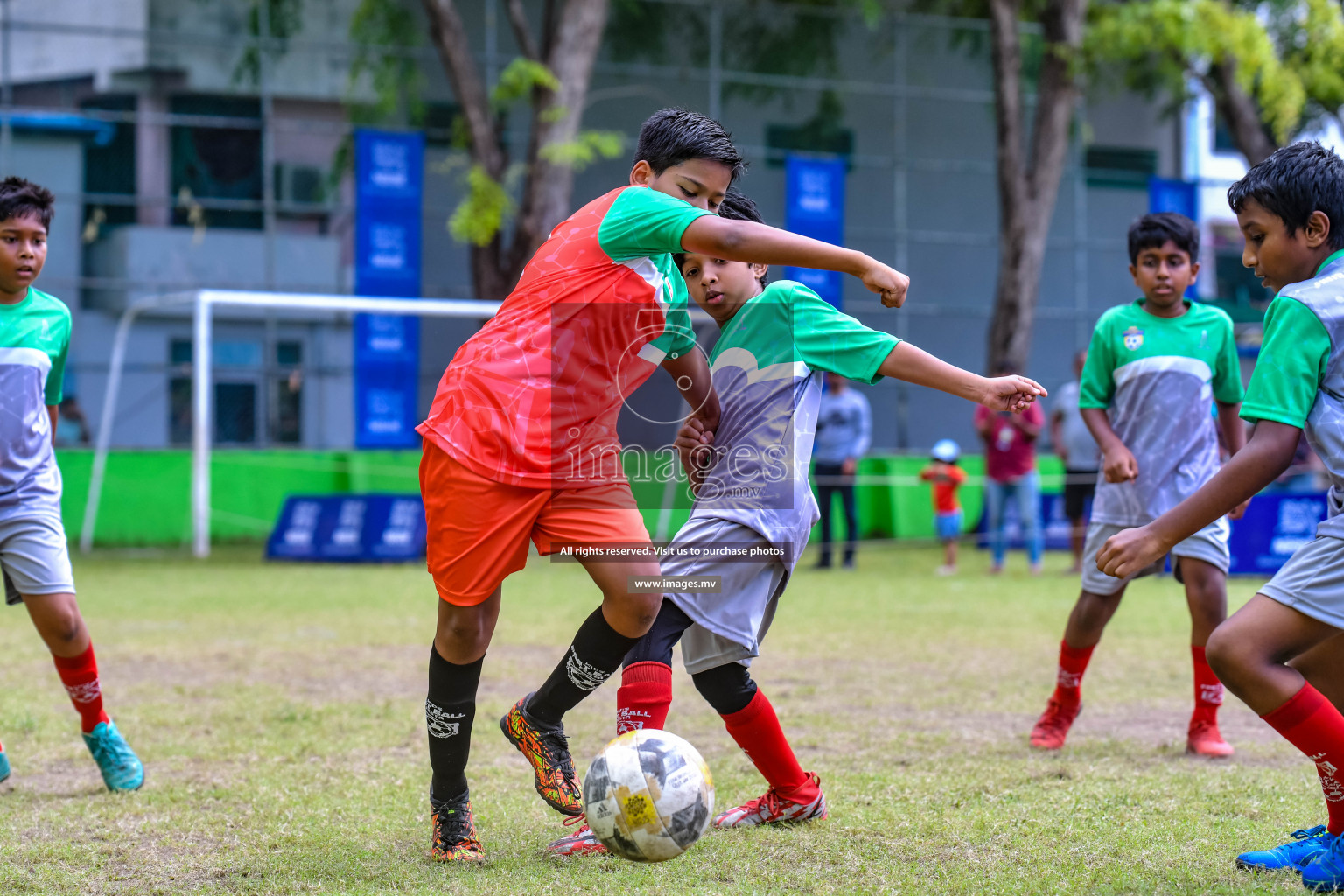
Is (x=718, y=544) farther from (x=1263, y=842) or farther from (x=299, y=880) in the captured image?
(x=1263, y=842)

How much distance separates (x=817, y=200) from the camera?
1738 cm

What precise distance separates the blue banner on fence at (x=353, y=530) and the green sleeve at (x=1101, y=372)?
9.51 meters

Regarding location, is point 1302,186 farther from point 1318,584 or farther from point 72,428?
point 72,428

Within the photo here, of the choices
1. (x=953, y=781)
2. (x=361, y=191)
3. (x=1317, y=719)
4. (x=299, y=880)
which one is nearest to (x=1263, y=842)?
(x=1317, y=719)

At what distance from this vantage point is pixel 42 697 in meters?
5.99

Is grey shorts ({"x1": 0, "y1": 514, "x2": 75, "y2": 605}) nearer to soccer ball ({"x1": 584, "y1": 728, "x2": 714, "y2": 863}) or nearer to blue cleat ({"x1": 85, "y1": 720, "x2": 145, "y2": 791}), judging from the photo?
blue cleat ({"x1": 85, "y1": 720, "x2": 145, "y2": 791})

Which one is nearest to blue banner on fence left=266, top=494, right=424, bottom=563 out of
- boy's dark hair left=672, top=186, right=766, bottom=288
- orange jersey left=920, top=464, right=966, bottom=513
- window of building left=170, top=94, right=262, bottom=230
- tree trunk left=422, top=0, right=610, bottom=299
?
tree trunk left=422, top=0, right=610, bottom=299

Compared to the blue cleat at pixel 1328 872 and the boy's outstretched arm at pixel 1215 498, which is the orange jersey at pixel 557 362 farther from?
the blue cleat at pixel 1328 872

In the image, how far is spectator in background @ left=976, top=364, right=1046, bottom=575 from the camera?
12.3 m

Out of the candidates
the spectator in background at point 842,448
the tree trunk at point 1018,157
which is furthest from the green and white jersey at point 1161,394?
the tree trunk at point 1018,157

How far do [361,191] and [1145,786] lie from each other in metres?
13.6

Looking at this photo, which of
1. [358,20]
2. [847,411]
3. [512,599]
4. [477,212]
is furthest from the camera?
[358,20]

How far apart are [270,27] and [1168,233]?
17896mm

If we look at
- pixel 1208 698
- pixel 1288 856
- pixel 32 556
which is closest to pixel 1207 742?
pixel 1208 698
